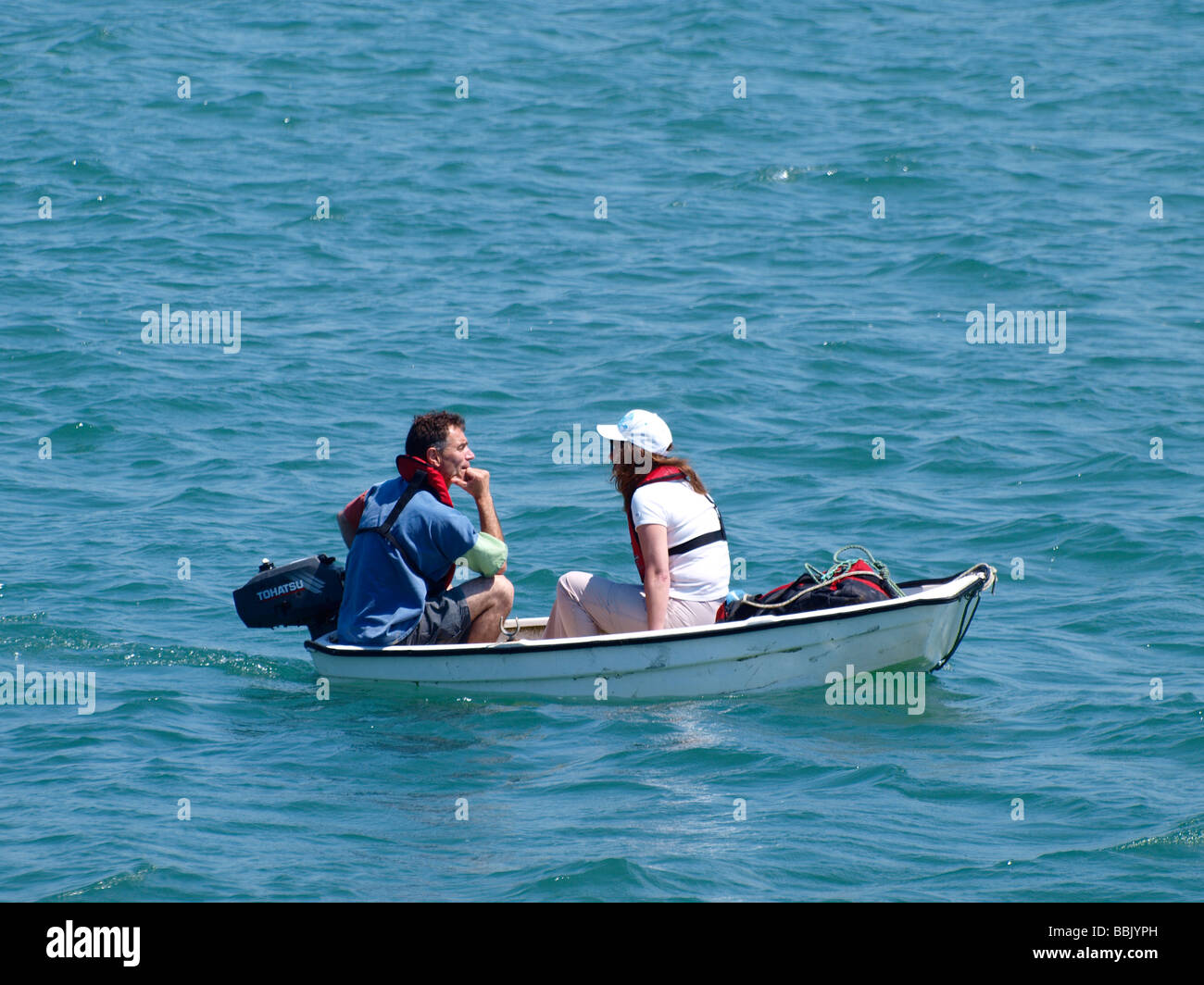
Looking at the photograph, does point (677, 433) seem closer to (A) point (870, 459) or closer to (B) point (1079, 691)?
(A) point (870, 459)

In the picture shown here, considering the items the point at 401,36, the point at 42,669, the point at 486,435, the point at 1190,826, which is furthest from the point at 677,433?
the point at 401,36

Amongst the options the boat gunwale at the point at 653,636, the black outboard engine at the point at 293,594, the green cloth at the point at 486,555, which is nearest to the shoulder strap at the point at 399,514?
the green cloth at the point at 486,555

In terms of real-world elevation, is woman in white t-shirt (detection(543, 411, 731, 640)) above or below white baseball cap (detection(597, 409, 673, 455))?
below

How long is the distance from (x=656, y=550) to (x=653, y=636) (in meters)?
0.45

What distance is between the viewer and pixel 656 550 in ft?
26.6

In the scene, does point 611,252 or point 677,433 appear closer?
point 677,433

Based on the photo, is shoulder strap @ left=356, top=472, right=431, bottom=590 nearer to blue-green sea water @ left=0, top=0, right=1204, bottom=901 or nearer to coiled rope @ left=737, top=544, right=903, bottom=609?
blue-green sea water @ left=0, top=0, right=1204, bottom=901

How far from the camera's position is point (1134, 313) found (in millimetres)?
16812

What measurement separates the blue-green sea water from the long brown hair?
1.16m

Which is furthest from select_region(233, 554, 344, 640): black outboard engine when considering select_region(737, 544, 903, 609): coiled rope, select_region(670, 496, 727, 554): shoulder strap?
select_region(737, 544, 903, 609): coiled rope

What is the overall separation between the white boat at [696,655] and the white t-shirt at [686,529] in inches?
11.5

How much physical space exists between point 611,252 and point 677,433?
533 cm

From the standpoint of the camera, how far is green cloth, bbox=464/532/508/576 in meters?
8.54

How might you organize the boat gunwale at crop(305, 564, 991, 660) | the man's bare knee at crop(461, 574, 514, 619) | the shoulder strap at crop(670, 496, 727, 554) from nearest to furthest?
the boat gunwale at crop(305, 564, 991, 660) < the shoulder strap at crop(670, 496, 727, 554) < the man's bare knee at crop(461, 574, 514, 619)
